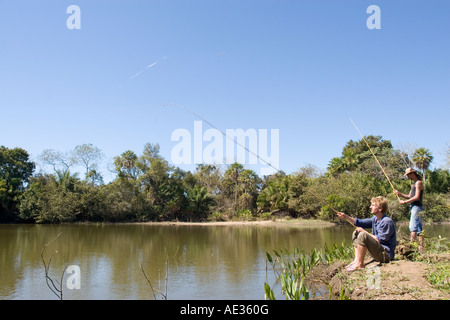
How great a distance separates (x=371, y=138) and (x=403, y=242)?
Result: 1547 inches

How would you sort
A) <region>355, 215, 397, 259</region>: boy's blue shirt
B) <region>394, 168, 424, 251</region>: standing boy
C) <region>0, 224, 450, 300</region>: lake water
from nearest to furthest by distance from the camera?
<region>355, 215, 397, 259</region>: boy's blue shirt < <region>394, 168, 424, 251</region>: standing boy < <region>0, 224, 450, 300</region>: lake water

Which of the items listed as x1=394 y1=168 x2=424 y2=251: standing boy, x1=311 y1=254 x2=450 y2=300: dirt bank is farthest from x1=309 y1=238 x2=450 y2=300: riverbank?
x1=394 y1=168 x2=424 y2=251: standing boy

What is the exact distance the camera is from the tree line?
30.5 meters

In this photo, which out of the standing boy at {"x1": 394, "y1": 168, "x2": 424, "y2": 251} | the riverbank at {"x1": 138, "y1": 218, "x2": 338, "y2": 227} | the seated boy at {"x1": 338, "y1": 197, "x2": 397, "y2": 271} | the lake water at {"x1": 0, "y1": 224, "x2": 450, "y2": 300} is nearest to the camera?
the seated boy at {"x1": 338, "y1": 197, "x2": 397, "y2": 271}

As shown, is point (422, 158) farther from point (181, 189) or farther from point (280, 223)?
point (181, 189)

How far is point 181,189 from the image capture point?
37.8 metres

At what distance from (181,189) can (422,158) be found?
22.6 metres

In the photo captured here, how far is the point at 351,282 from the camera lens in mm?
5180

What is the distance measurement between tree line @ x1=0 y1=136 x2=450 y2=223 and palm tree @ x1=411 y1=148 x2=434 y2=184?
86 millimetres

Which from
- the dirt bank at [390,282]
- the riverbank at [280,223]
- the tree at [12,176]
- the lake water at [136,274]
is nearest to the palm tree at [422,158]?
the riverbank at [280,223]

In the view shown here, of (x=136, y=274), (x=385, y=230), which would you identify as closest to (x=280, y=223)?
(x=136, y=274)

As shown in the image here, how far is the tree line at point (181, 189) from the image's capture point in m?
30.5

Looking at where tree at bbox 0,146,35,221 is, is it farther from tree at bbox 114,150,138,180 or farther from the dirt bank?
the dirt bank
